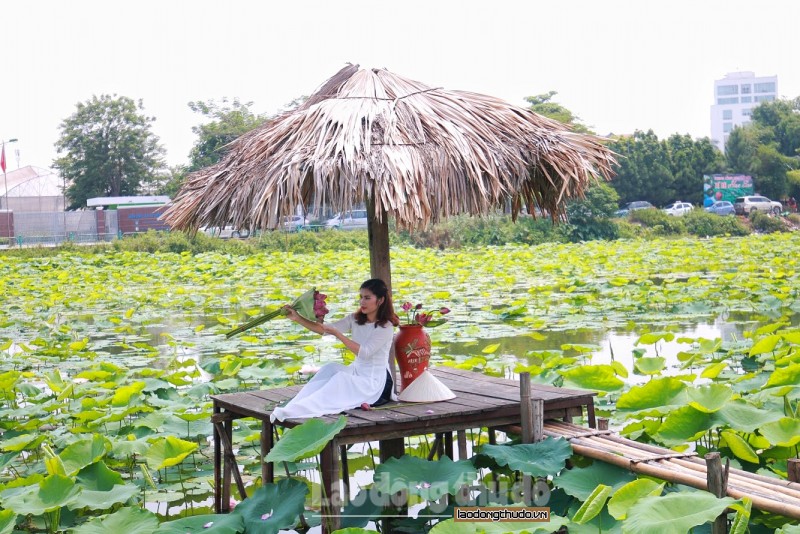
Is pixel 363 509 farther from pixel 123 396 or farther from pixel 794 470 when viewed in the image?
pixel 123 396

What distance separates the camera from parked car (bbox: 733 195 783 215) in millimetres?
33469

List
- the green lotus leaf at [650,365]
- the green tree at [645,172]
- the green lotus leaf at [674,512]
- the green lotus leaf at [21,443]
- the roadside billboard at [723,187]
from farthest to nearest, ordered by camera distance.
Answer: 1. the roadside billboard at [723,187]
2. the green tree at [645,172]
3. the green lotus leaf at [650,365]
4. the green lotus leaf at [21,443]
5. the green lotus leaf at [674,512]

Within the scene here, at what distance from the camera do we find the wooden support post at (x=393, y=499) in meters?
3.84

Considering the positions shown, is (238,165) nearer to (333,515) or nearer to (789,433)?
(333,515)

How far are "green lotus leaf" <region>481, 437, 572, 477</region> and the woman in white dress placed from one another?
0.54 metres

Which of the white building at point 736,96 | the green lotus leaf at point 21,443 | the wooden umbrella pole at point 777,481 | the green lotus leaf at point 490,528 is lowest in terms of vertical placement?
the green lotus leaf at point 21,443

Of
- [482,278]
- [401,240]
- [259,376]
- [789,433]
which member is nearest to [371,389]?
[789,433]

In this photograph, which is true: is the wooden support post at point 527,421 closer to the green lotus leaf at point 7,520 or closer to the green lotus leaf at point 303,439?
the green lotus leaf at point 303,439

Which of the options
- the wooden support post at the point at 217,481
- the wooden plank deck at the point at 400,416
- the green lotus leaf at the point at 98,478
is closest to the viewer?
the wooden plank deck at the point at 400,416

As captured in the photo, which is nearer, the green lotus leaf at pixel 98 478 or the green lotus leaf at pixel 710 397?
the green lotus leaf at pixel 710 397

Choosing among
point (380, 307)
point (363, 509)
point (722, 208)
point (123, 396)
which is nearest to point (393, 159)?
point (380, 307)

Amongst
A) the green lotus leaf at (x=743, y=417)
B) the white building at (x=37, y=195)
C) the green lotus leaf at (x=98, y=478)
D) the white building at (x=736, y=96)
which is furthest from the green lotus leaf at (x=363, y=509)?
the white building at (x=736, y=96)

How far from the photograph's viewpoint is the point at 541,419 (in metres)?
3.65

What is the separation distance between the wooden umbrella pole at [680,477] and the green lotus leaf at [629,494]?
0.16 metres
